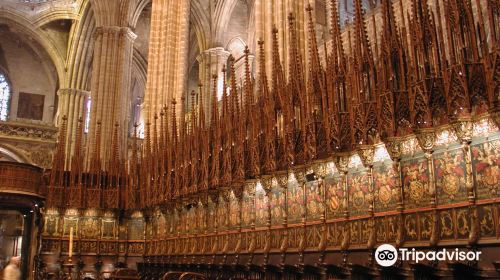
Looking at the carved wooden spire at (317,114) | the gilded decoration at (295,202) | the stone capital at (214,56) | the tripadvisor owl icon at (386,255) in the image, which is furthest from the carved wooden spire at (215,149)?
the stone capital at (214,56)

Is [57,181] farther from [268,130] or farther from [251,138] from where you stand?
[268,130]

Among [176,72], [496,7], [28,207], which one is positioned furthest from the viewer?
[176,72]

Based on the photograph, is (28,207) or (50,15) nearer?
(28,207)

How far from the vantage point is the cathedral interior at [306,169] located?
546 centimetres

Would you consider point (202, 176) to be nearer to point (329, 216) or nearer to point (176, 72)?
point (329, 216)

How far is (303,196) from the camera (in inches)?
319

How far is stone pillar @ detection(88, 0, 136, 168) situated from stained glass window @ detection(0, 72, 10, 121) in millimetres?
10632

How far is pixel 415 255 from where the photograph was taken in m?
5.74

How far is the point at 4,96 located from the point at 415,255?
31821mm

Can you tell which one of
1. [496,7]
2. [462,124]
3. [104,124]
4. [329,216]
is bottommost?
[329,216]

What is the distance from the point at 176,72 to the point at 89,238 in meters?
6.10

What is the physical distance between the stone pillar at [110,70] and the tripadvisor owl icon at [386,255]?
639 inches

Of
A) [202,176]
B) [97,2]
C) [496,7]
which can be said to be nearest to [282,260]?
[202,176]

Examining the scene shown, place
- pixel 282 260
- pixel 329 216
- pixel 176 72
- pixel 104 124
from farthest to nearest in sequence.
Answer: pixel 104 124 → pixel 176 72 → pixel 282 260 → pixel 329 216
